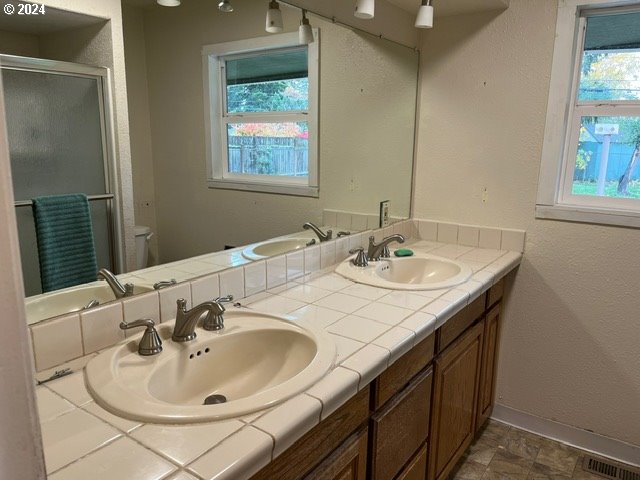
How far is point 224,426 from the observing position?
34.6 inches

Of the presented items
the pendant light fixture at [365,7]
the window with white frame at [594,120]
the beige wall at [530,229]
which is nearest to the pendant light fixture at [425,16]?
the pendant light fixture at [365,7]

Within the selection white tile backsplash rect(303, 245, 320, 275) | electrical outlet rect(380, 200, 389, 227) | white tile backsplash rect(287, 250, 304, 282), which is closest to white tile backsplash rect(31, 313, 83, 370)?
white tile backsplash rect(287, 250, 304, 282)

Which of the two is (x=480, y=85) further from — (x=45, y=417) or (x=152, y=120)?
(x=45, y=417)

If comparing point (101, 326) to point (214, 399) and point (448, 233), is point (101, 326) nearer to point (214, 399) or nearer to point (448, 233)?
point (214, 399)

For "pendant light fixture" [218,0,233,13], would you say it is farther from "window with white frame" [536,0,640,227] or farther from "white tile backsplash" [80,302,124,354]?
"window with white frame" [536,0,640,227]

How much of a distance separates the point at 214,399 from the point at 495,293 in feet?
4.80

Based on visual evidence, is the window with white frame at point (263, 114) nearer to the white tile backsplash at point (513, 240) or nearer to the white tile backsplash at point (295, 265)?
the white tile backsplash at point (295, 265)

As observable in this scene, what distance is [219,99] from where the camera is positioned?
1.58m

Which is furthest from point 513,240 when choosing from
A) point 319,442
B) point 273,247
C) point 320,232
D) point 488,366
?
point 319,442

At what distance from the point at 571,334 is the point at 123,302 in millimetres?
1970

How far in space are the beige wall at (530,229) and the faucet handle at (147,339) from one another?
5.68ft

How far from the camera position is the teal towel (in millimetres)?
1137

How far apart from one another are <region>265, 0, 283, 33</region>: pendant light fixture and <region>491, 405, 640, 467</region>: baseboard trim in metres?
2.08

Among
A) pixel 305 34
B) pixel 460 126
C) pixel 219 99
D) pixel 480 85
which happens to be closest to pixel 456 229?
pixel 460 126
